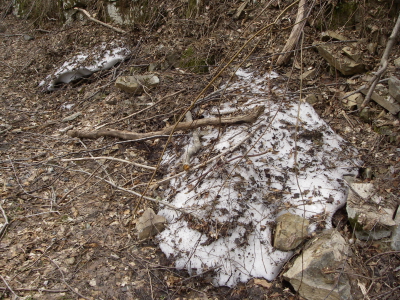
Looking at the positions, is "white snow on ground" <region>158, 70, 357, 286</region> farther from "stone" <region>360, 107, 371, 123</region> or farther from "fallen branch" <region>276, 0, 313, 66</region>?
"fallen branch" <region>276, 0, 313, 66</region>

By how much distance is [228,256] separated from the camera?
260 cm

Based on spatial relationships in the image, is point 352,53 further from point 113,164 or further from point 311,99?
point 113,164

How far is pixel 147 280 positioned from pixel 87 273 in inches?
20.7

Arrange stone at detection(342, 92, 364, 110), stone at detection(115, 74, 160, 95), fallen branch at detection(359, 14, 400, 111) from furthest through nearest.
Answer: stone at detection(115, 74, 160, 95) → stone at detection(342, 92, 364, 110) → fallen branch at detection(359, 14, 400, 111)

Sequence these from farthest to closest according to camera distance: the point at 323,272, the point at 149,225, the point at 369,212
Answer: the point at 149,225, the point at 369,212, the point at 323,272

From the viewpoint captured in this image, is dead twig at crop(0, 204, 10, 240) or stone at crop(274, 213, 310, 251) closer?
stone at crop(274, 213, 310, 251)

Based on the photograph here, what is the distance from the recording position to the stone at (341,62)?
3.76 m

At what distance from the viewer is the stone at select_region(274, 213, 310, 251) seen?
2617mm

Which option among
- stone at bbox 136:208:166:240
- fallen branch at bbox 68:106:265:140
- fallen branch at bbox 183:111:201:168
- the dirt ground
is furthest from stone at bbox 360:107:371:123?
stone at bbox 136:208:166:240

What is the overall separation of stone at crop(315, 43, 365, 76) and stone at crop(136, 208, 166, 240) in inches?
116

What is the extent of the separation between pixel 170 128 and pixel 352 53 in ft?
8.19

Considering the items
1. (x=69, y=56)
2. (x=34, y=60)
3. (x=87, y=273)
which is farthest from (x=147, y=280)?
(x=34, y=60)

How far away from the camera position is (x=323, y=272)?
7.68ft

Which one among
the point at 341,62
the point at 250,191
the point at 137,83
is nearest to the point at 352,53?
the point at 341,62
